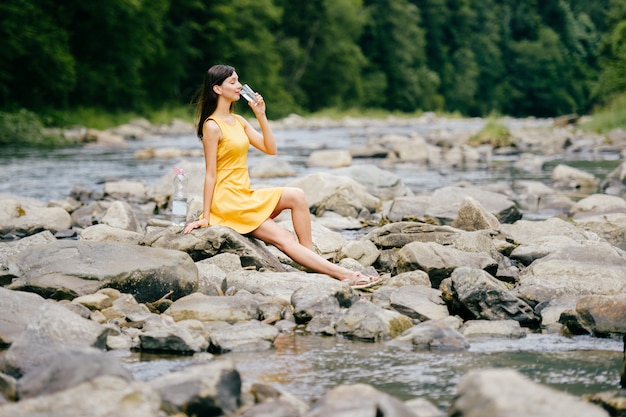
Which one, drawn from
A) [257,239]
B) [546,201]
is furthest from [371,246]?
[546,201]

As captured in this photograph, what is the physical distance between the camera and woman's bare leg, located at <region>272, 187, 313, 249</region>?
6535 millimetres

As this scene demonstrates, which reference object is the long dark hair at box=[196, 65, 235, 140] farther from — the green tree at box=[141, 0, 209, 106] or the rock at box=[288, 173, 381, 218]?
the green tree at box=[141, 0, 209, 106]

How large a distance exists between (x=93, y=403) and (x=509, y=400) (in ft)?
4.84

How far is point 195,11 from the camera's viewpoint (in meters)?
44.1

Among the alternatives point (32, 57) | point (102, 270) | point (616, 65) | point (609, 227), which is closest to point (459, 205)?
point (609, 227)

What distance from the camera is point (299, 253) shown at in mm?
6391

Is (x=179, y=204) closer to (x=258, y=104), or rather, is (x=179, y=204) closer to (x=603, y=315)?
(x=258, y=104)

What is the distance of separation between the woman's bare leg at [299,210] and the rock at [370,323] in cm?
147

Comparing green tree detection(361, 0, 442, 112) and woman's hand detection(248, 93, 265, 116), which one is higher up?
green tree detection(361, 0, 442, 112)

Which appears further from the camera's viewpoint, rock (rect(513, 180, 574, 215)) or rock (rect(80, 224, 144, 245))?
rock (rect(513, 180, 574, 215))

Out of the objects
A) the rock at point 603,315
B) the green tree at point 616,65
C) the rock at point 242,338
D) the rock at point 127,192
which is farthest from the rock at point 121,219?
the green tree at point 616,65

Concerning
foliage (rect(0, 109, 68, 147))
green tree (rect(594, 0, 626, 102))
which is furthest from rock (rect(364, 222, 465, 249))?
green tree (rect(594, 0, 626, 102))

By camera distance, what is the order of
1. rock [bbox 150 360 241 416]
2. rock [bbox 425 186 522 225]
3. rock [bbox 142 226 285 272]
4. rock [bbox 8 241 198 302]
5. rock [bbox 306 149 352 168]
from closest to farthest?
rock [bbox 150 360 241 416]
rock [bbox 8 241 198 302]
rock [bbox 142 226 285 272]
rock [bbox 425 186 522 225]
rock [bbox 306 149 352 168]

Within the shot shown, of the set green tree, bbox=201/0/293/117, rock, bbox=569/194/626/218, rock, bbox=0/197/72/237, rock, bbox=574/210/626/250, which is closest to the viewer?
rock, bbox=574/210/626/250
